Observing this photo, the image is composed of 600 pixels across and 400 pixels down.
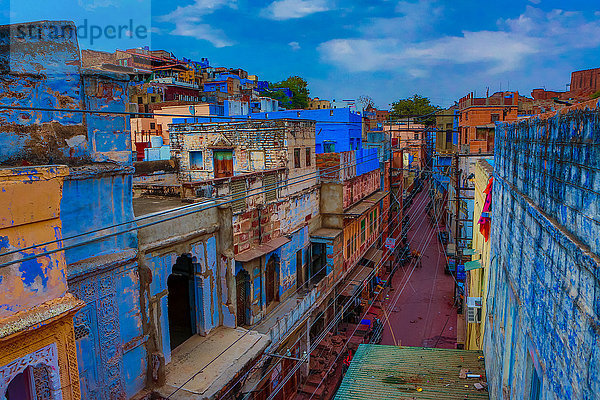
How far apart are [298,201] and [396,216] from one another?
18.6 meters

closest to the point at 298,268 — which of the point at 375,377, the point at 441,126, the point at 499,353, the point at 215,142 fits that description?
the point at 215,142

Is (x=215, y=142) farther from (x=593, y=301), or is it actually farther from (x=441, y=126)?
(x=441, y=126)

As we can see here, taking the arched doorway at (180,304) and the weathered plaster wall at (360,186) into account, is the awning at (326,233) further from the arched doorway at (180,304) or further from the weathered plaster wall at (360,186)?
the arched doorway at (180,304)

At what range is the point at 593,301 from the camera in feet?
11.5

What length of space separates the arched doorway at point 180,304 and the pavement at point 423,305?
10.7 meters

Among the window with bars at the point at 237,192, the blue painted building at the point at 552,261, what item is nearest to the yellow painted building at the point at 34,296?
the blue painted building at the point at 552,261

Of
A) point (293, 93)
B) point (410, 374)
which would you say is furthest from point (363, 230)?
point (293, 93)

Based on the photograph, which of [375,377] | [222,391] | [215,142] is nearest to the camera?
[222,391]

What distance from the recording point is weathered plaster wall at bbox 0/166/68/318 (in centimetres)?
520

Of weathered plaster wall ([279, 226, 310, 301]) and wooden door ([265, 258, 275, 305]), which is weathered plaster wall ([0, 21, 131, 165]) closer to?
wooden door ([265, 258, 275, 305])

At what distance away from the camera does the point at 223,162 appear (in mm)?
20828

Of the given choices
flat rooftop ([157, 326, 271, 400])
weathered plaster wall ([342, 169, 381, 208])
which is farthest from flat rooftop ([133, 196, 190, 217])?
weathered plaster wall ([342, 169, 381, 208])

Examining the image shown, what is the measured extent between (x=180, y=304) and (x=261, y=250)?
3.21 m

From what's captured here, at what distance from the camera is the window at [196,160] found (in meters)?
21.5
